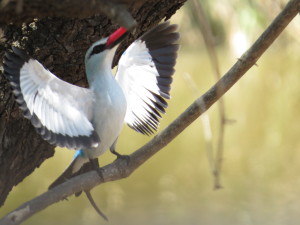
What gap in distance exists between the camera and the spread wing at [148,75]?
8.20ft

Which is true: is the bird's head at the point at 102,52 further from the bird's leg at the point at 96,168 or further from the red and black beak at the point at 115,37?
the bird's leg at the point at 96,168

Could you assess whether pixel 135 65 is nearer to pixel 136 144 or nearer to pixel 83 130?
pixel 83 130

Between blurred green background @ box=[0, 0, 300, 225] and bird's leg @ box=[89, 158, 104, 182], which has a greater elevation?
bird's leg @ box=[89, 158, 104, 182]

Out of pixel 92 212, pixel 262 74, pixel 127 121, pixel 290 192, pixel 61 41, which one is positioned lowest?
pixel 262 74

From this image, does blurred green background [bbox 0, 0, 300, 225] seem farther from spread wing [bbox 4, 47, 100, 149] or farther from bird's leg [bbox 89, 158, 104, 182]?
spread wing [bbox 4, 47, 100, 149]

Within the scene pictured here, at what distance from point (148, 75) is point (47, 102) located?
1.62 feet

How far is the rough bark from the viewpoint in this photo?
2229 mm

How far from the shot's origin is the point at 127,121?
2555mm

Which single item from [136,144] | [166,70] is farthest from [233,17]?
[166,70]

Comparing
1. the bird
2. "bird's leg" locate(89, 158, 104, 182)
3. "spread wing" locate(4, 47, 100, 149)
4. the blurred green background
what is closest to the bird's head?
the bird

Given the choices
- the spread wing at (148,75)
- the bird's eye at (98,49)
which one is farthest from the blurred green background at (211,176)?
the bird's eye at (98,49)

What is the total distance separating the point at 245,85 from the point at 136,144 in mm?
2433

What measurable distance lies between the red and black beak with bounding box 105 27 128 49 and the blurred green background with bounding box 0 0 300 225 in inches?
58.1

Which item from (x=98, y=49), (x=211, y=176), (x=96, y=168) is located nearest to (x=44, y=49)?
(x=98, y=49)
